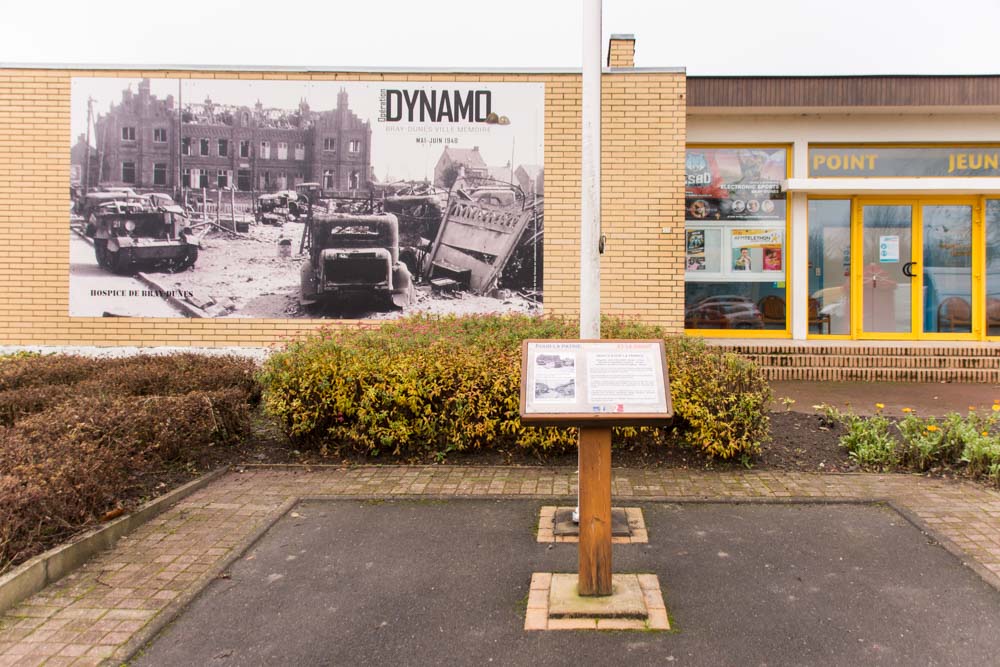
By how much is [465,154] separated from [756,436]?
5.68 m

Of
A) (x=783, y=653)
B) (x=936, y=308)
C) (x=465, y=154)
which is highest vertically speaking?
(x=465, y=154)

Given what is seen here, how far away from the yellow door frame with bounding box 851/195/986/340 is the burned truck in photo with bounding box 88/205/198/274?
9.89 metres

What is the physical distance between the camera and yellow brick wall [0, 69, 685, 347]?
9367 mm

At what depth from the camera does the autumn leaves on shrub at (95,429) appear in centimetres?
387

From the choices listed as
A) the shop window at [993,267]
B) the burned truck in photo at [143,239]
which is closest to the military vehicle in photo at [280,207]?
the burned truck in photo at [143,239]

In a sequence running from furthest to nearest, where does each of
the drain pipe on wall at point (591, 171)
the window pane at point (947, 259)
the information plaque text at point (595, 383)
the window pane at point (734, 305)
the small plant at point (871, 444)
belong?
the window pane at point (734, 305) < the window pane at point (947, 259) < the small plant at point (871, 444) < the drain pipe on wall at point (591, 171) < the information plaque text at point (595, 383)

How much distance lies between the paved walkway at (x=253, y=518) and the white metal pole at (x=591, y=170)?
152cm

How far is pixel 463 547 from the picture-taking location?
4.15m

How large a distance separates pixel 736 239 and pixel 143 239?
8.80 m

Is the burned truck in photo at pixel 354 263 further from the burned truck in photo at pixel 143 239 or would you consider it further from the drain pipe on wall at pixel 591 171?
the drain pipe on wall at pixel 591 171

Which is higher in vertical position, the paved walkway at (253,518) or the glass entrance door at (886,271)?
the glass entrance door at (886,271)

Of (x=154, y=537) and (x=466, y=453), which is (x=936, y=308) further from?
(x=154, y=537)

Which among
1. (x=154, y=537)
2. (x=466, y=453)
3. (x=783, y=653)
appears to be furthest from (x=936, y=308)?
(x=154, y=537)

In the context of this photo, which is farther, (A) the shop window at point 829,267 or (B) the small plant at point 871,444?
(A) the shop window at point 829,267
